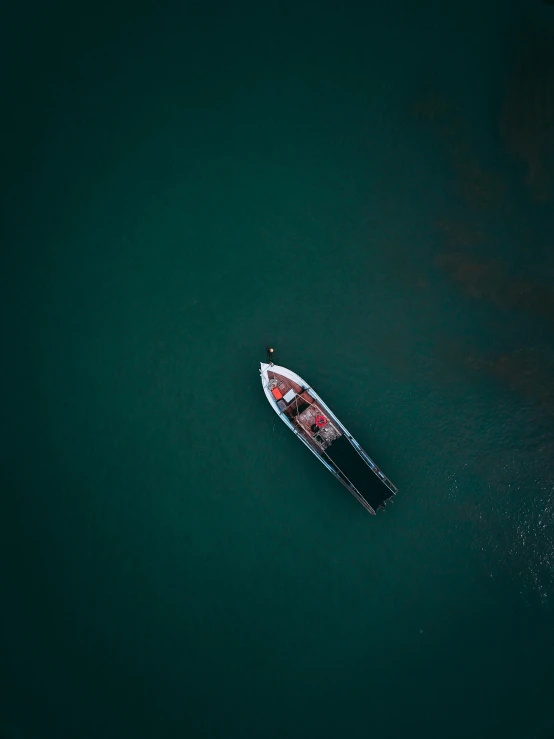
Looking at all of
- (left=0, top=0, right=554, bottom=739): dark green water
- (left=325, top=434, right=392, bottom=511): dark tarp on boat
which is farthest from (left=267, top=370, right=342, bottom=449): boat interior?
(left=0, top=0, right=554, bottom=739): dark green water

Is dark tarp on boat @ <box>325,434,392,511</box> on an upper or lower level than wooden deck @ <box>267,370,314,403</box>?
lower

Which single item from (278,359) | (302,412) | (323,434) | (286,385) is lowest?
(323,434)

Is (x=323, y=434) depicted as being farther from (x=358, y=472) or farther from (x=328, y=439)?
(x=358, y=472)

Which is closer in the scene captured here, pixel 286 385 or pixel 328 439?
pixel 328 439

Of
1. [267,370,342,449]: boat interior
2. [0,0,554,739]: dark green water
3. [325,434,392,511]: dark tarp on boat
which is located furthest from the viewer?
[0,0,554,739]: dark green water

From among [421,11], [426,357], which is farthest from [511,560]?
[421,11]

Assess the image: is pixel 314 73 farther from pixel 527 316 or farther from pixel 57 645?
pixel 57 645

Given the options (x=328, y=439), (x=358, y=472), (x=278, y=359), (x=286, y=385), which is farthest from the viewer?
(x=278, y=359)

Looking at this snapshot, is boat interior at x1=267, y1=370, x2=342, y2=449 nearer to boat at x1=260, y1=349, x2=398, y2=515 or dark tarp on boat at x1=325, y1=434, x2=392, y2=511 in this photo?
boat at x1=260, y1=349, x2=398, y2=515

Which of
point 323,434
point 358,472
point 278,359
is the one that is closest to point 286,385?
point 278,359
